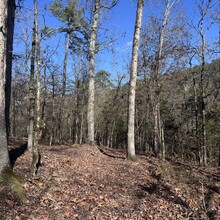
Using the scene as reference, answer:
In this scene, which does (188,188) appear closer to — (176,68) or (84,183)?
(84,183)

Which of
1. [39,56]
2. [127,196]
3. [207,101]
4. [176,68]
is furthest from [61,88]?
[127,196]

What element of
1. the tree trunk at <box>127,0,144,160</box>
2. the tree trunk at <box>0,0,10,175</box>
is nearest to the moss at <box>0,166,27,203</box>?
the tree trunk at <box>0,0,10,175</box>

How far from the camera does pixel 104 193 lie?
582cm

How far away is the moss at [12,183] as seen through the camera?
457cm

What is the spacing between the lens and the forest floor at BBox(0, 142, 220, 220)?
4.56 metres

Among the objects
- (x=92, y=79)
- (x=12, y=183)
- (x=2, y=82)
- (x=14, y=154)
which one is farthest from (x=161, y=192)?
(x=92, y=79)

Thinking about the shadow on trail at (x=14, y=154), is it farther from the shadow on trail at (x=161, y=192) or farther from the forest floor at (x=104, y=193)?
the shadow on trail at (x=161, y=192)

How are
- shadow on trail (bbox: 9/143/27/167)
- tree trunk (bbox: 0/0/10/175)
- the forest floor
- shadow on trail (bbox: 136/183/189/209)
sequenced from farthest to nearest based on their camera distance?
1. shadow on trail (bbox: 9/143/27/167)
2. shadow on trail (bbox: 136/183/189/209)
3. tree trunk (bbox: 0/0/10/175)
4. the forest floor

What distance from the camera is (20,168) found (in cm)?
606

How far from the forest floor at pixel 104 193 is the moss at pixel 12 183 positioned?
0.12m

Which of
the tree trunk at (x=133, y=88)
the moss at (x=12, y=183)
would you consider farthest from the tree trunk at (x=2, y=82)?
the tree trunk at (x=133, y=88)

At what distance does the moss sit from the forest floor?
0.38 feet

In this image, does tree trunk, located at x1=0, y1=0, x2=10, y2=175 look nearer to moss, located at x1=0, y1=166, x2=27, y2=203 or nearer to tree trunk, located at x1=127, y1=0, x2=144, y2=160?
moss, located at x1=0, y1=166, x2=27, y2=203

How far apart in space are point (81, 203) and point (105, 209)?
0.56m
